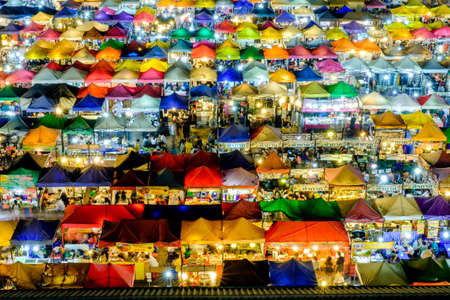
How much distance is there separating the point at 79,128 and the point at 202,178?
5503 millimetres

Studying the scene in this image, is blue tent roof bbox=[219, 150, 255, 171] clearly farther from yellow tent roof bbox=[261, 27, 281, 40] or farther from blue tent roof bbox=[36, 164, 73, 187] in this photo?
yellow tent roof bbox=[261, 27, 281, 40]

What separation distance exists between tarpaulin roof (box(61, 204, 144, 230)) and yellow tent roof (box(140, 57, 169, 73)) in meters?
10.3

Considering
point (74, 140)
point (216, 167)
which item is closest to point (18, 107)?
point (74, 140)

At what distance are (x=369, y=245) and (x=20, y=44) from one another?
21901 millimetres

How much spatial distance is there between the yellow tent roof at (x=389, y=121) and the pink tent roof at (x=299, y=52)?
266 inches

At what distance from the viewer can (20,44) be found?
95.8 ft

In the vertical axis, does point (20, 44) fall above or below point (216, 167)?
above

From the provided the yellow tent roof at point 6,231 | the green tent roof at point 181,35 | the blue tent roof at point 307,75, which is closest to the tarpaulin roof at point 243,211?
the yellow tent roof at point 6,231

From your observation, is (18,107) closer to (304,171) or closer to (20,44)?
(20,44)

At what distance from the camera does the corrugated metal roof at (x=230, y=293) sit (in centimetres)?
937

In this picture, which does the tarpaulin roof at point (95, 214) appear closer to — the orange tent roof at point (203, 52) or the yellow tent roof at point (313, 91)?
the yellow tent roof at point (313, 91)

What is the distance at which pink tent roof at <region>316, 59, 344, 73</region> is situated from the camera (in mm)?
24703

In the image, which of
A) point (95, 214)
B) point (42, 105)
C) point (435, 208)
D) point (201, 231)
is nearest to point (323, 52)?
point (435, 208)

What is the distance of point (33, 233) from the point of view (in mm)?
14727
